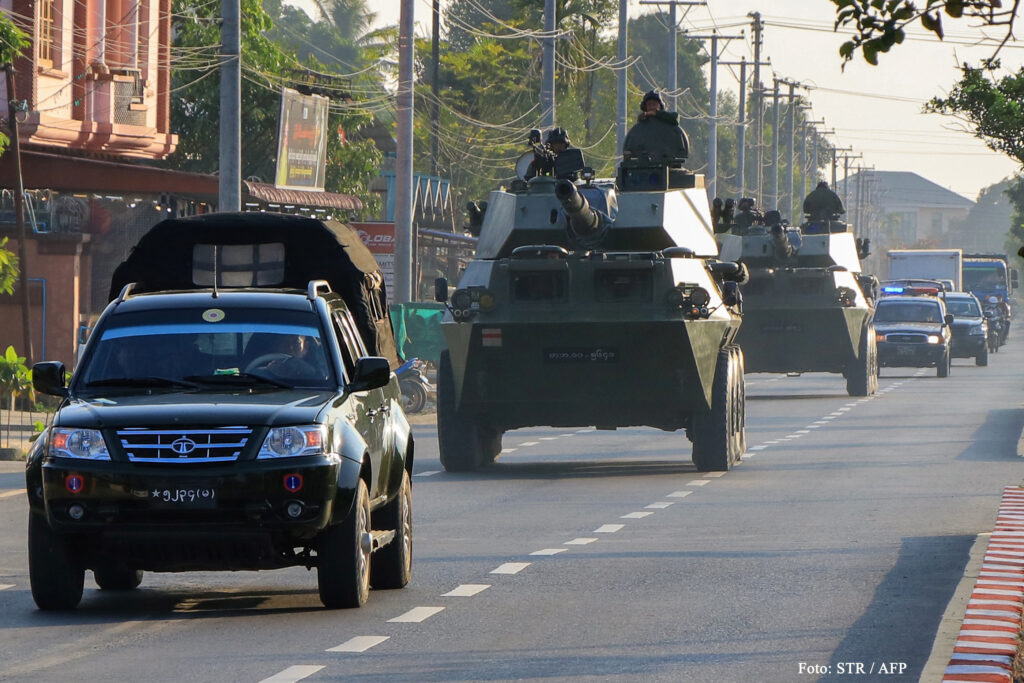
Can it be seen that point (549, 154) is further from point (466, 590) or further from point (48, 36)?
point (48, 36)

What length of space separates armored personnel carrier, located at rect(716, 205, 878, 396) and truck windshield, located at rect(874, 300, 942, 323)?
11.7m

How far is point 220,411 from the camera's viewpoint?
33.7 ft

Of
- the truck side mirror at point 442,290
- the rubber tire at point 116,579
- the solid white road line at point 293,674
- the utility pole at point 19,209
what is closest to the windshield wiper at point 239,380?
the rubber tire at point 116,579

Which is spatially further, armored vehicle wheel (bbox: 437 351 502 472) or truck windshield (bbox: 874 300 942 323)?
truck windshield (bbox: 874 300 942 323)

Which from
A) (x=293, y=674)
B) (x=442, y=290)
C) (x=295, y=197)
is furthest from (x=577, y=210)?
(x=295, y=197)

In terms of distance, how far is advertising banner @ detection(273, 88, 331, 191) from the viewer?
140ft

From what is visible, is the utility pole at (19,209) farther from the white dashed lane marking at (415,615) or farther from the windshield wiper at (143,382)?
the white dashed lane marking at (415,615)

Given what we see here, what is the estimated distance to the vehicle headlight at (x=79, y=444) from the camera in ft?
33.9

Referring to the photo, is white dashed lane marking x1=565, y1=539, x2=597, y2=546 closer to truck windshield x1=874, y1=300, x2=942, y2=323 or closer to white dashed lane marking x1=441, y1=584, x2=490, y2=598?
white dashed lane marking x1=441, y1=584, x2=490, y2=598

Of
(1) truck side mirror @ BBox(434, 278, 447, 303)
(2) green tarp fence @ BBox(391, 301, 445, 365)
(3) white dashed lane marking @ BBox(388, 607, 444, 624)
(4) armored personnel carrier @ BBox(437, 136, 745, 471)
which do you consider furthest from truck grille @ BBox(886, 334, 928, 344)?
(3) white dashed lane marking @ BBox(388, 607, 444, 624)

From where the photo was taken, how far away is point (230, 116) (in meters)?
28.1

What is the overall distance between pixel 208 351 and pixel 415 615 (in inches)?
69.5

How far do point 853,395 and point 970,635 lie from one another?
28.4m

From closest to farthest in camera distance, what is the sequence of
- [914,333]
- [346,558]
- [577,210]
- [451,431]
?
[346,558] < [577,210] < [451,431] < [914,333]
